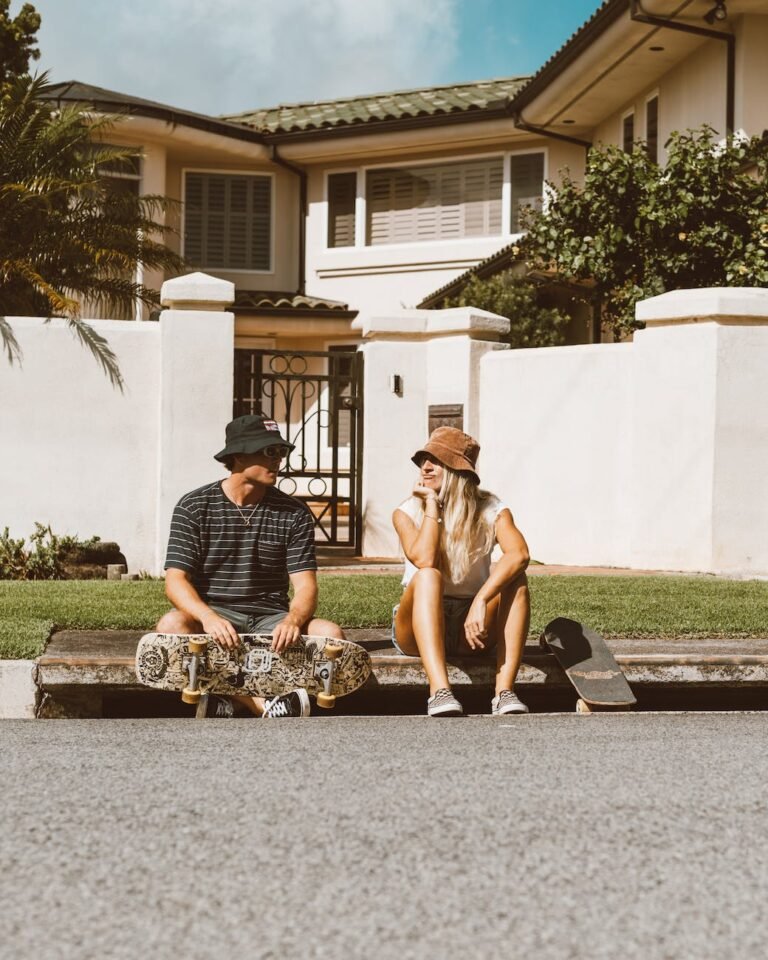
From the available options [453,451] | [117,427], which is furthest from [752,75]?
[453,451]

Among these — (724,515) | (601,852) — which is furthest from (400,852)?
(724,515)

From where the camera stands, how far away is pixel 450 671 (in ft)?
22.8

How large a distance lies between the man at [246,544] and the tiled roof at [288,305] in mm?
15988

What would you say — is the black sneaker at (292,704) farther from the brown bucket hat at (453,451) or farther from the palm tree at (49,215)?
the palm tree at (49,215)

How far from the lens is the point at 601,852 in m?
4.00

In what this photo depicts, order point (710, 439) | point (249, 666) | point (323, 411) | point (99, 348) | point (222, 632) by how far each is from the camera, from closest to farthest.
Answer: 1. point (222, 632)
2. point (249, 666)
3. point (710, 439)
4. point (99, 348)
5. point (323, 411)

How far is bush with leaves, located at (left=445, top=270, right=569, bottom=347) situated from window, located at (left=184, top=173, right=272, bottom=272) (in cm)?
649

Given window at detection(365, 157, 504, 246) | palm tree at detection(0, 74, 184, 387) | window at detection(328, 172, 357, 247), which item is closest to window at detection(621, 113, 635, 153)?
window at detection(365, 157, 504, 246)

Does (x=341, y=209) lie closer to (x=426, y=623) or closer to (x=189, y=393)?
(x=189, y=393)

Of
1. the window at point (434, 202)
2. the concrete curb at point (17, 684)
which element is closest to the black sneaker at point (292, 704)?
the concrete curb at point (17, 684)

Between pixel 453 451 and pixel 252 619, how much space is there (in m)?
1.32

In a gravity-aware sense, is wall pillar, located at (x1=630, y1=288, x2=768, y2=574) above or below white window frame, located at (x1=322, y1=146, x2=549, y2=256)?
below

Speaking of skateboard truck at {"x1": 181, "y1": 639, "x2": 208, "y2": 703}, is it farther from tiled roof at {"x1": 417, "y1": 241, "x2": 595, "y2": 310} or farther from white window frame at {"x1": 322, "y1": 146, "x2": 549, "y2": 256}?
white window frame at {"x1": 322, "y1": 146, "x2": 549, "y2": 256}

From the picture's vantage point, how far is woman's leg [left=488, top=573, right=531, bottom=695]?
6660 millimetres
